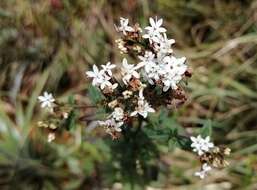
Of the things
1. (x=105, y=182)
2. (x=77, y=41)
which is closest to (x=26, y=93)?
(x=77, y=41)

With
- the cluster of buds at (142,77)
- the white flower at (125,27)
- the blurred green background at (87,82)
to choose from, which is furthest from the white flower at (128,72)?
the blurred green background at (87,82)

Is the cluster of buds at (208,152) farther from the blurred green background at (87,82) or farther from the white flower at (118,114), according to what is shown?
the blurred green background at (87,82)

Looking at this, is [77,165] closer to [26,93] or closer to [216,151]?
[26,93]

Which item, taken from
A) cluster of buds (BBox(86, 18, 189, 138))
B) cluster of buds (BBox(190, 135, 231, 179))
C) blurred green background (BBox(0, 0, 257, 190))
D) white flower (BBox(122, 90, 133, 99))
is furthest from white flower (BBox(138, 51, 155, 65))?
blurred green background (BBox(0, 0, 257, 190))

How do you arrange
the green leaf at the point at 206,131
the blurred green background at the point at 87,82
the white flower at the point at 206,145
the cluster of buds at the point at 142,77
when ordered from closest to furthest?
the cluster of buds at the point at 142,77
the white flower at the point at 206,145
the green leaf at the point at 206,131
the blurred green background at the point at 87,82

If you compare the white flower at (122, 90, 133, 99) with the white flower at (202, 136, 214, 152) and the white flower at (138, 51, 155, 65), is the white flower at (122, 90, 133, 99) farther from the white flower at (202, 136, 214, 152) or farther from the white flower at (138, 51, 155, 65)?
the white flower at (202, 136, 214, 152)

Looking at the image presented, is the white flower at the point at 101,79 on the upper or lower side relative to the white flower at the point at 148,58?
lower
